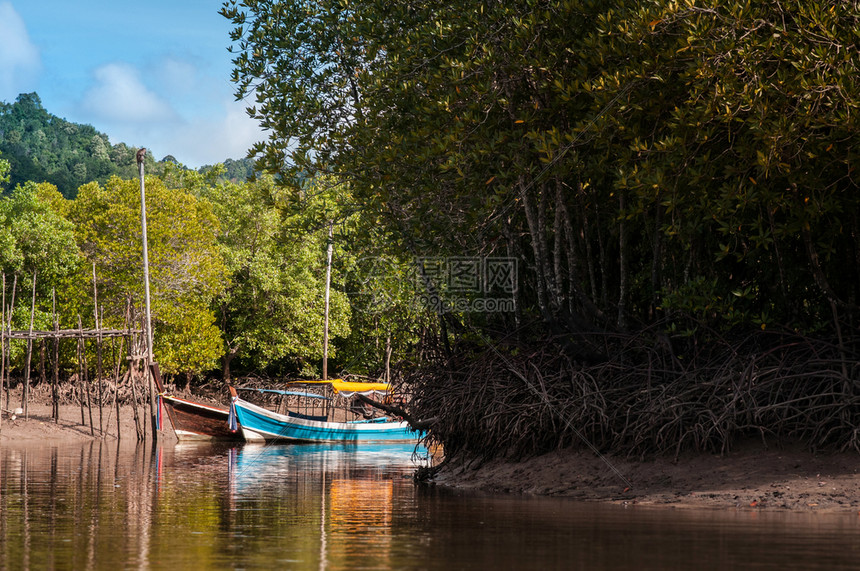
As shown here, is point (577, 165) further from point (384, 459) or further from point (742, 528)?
point (384, 459)

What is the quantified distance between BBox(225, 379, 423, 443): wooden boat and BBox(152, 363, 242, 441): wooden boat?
628 millimetres

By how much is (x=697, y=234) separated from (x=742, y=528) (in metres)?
4.58

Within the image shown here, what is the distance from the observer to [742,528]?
8227 mm

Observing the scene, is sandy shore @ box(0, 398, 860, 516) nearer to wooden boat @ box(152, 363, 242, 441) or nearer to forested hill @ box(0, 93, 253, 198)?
wooden boat @ box(152, 363, 242, 441)

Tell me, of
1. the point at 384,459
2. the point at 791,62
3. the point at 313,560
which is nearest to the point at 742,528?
the point at 313,560

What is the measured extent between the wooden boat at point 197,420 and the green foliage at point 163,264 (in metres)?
4.46

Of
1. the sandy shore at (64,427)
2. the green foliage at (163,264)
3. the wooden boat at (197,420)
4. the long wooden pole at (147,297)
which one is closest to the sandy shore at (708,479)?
the long wooden pole at (147,297)

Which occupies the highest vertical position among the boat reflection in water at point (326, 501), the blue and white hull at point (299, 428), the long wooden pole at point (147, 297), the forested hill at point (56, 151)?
the forested hill at point (56, 151)

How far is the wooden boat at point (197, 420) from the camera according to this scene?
1250 inches

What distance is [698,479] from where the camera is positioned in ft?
35.3

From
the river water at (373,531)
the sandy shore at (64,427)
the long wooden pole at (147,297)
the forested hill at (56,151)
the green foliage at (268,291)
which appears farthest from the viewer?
the forested hill at (56,151)

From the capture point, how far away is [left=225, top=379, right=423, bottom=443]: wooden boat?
104 feet

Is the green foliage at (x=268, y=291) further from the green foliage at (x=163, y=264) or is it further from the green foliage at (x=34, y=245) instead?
the green foliage at (x=34, y=245)

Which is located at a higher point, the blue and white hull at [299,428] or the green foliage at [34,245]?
the green foliage at [34,245]
